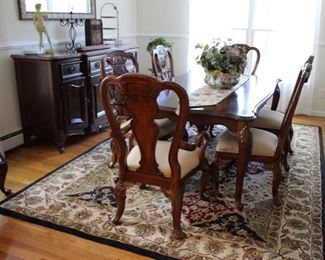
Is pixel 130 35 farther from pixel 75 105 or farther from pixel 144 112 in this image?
pixel 144 112

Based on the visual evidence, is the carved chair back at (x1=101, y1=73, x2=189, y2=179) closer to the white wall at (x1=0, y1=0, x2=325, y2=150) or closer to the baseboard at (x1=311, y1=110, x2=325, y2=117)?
the white wall at (x1=0, y1=0, x2=325, y2=150)

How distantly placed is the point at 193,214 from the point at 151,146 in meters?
0.69

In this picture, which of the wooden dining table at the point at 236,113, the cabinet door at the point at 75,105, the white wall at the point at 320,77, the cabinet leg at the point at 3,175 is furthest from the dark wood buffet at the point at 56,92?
the white wall at the point at 320,77

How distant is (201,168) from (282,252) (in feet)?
2.29

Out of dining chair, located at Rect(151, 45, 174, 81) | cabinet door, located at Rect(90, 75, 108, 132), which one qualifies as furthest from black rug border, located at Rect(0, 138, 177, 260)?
dining chair, located at Rect(151, 45, 174, 81)

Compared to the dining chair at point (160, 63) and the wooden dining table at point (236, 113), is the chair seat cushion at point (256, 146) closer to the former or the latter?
the wooden dining table at point (236, 113)

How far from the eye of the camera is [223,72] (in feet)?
9.43

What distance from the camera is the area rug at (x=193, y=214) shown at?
6.89 ft

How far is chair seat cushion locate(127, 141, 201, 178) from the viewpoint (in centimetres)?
212

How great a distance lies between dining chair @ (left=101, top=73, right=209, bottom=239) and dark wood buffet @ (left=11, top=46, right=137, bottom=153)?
4.77 feet

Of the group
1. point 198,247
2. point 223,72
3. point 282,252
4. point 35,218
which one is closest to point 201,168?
point 198,247

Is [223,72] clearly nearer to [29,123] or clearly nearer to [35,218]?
[35,218]

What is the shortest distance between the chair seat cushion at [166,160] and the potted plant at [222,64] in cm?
80

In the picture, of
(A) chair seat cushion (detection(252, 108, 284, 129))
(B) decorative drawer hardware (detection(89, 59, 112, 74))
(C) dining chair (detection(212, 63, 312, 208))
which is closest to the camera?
(C) dining chair (detection(212, 63, 312, 208))
